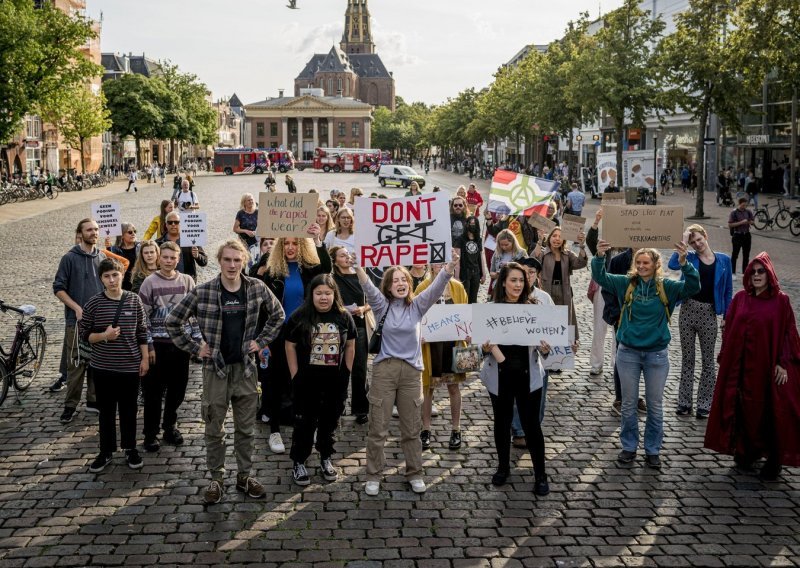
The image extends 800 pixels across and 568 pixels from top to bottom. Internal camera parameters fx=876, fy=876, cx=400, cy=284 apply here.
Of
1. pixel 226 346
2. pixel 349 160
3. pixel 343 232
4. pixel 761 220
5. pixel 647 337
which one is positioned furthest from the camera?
pixel 349 160

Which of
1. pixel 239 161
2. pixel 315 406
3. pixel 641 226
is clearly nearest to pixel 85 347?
pixel 315 406

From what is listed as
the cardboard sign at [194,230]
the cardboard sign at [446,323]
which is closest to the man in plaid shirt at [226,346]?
the cardboard sign at [446,323]

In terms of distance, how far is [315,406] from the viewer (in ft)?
24.0

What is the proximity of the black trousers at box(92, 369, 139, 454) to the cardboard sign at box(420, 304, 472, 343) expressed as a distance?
2.61 meters

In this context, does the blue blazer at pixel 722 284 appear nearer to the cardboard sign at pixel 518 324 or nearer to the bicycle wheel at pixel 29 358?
the cardboard sign at pixel 518 324

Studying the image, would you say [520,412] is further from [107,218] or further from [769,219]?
[769,219]

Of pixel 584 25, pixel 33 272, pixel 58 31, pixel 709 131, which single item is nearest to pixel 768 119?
pixel 709 131

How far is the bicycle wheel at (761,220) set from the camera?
29.2m

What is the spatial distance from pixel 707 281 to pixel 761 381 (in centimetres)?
169

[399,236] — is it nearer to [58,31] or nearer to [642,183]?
[642,183]

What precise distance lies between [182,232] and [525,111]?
45.4 m

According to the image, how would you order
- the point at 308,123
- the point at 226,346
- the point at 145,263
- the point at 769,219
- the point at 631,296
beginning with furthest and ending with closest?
the point at 308,123, the point at 769,219, the point at 145,263, the point at 631,296, the point at 226,346

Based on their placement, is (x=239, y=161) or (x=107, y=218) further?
(x=239, y=161)

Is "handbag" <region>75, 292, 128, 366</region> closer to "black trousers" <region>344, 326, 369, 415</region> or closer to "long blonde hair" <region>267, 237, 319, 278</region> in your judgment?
"long blonde hair" <region>267, 237, 319, 278</region>
